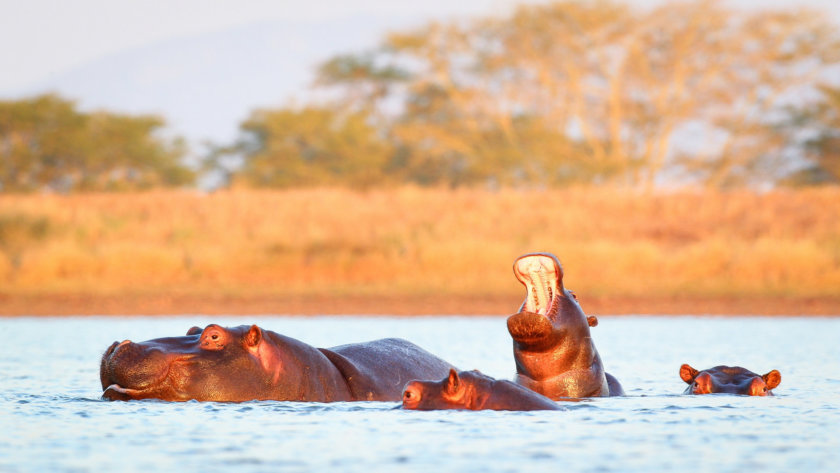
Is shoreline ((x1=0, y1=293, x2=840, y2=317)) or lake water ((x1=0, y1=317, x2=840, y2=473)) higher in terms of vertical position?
shoreline ((x1=0, y1=293, x2=840, y2=317))

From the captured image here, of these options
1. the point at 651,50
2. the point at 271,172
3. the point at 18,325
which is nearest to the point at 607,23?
the point at 651,50

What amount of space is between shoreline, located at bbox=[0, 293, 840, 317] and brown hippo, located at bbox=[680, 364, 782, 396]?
10582 mm

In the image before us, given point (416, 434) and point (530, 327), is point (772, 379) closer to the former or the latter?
point (530, 327)

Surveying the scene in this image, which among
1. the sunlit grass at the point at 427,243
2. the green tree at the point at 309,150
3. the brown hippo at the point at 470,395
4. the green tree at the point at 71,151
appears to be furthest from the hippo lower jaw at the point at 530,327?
the green tree at the point at 309,150

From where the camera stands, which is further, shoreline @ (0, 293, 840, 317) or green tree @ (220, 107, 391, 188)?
green tree @ (220, 107, 391, 188)

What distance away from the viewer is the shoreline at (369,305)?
19.9 m

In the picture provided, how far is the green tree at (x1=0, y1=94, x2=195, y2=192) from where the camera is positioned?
116 feet

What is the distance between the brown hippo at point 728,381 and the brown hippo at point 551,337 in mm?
1203

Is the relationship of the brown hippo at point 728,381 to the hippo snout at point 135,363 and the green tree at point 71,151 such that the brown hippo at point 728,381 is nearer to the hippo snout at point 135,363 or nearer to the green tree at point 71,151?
the hippo snout at point 135,363

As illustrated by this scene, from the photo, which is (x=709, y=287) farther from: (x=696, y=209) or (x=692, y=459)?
(x=692, y=459)

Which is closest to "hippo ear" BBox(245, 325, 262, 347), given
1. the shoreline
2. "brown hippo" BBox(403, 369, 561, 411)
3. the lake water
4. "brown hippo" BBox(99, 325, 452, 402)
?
"brown hippo" BBox(99, 325, 452, 402)

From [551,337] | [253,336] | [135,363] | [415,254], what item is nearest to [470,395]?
[551,337]

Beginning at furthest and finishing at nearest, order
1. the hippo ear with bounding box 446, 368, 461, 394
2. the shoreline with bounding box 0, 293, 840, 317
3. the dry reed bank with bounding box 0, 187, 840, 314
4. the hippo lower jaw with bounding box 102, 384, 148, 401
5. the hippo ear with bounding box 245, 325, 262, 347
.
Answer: the dry reed bank with bounding box 0, 187, 840, 314, the shoreline with bounding box 0, 293, 840, 317, the hippo lower jaw with bounding box 102, 384, 148, 401, the hippo ear with bounding box 245, 325, 262, 347, the hippo ear with bounding box 446, 368, 461, 394

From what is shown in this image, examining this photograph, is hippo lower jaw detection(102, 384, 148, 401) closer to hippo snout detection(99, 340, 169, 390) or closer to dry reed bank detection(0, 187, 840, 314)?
hippo snout detection(99, 340, 169, 390)
